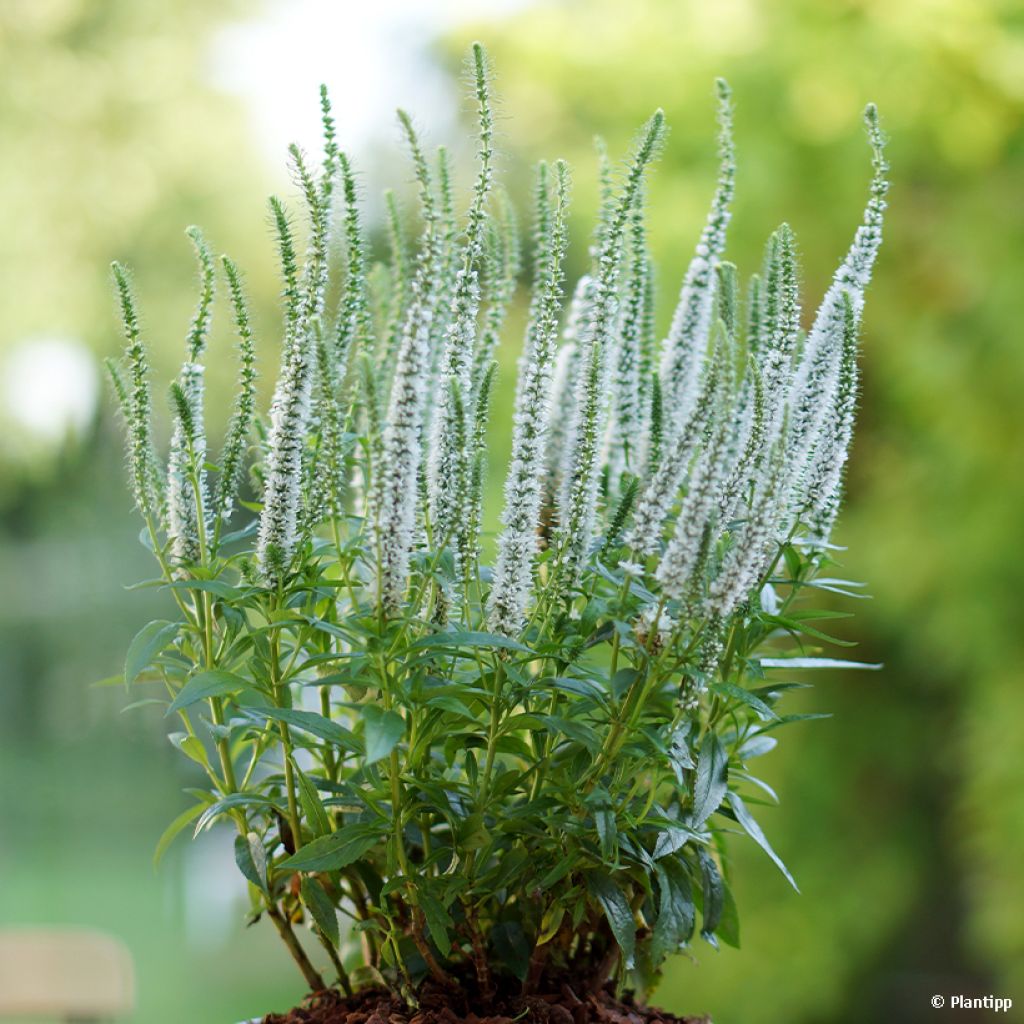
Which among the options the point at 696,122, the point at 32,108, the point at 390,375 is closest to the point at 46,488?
the point at 32,108

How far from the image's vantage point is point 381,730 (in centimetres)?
69

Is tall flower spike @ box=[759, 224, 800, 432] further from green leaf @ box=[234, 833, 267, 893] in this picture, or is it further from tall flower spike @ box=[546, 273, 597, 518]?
green leaf @ box=[234, 833, 267, 893]

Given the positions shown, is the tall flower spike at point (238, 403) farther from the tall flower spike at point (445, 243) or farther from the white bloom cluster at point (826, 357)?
the white bloom cluster at point (826, 357)

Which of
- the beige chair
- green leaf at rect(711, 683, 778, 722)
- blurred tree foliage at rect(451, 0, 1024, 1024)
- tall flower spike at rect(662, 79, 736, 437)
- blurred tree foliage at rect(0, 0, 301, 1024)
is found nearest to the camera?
green leaf at rect(711, 683, 778, 722)

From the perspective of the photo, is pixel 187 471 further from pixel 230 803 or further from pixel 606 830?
pixel 606 830

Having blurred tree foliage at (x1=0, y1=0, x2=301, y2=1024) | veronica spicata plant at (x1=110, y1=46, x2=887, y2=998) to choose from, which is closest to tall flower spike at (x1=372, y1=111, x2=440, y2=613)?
veronica spicata plant at (x1=110, y1=46, x2=887, y2=998)

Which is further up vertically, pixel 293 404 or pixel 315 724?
pixel 293 404

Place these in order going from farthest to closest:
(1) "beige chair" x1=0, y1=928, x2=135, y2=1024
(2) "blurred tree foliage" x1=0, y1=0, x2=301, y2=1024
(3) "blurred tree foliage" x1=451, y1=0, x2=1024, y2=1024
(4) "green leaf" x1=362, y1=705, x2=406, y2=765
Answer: (2) "blurred tree foliage" x1=0, y1=0, x2=301, y2=1024
(3) "blurred tree foliage" x1=451, y1=0, x2=1024, y2=1024
(1) "beige chair" x1=0, y1=928, x2=135, y2=1024
(4) "green leaf" x1=362, y1=705, x2=406, y2=765

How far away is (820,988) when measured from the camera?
321 centimetres

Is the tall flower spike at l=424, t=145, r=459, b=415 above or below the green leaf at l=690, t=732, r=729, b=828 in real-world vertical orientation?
above

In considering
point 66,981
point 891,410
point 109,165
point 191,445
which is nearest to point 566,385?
point 191,445

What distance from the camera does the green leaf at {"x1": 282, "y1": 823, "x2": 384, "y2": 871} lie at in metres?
0.79

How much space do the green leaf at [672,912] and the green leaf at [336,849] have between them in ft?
0.63

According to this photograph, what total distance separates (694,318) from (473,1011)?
506mm
